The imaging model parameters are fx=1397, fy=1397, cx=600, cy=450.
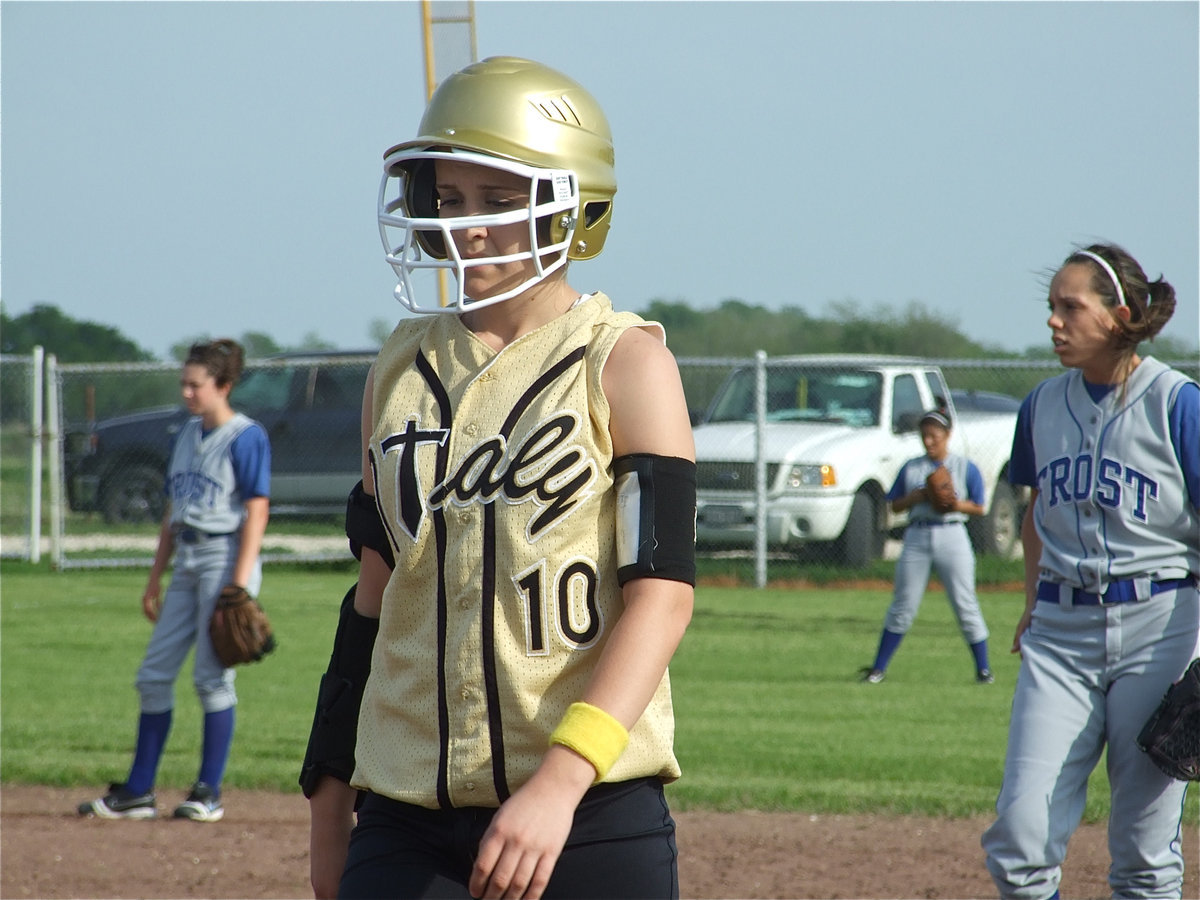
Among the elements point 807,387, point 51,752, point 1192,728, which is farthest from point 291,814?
point 807,387

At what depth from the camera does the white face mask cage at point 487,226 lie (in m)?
2.08

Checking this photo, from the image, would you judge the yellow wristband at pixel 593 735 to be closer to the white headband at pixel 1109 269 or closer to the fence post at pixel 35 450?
the white headband at pixel 1109 269

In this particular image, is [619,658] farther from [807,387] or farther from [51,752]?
[807,387]

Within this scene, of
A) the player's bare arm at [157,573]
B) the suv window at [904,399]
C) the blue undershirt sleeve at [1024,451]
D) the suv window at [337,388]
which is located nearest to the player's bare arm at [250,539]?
the player's bare arm at [157,573]

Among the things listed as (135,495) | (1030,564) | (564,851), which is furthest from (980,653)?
(135,495)

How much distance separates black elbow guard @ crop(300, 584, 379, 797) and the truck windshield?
1338 cm

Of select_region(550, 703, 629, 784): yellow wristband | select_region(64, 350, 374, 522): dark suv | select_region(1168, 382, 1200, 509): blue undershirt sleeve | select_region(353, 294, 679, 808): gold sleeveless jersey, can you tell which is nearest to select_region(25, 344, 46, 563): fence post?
select_region(64, 350, 374, 522): dark suv

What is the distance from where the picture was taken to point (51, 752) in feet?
24.4

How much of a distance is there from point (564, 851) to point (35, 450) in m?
15.2

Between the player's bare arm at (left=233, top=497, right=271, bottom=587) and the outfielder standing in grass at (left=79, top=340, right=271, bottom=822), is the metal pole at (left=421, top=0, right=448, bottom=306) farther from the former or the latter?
the player's bare arm at (left=233, top=497, right=271, bottom=587)

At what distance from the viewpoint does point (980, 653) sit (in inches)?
371

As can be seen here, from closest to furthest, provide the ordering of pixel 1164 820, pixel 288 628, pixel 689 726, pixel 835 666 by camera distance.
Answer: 1. pixel 1164 820
2. pixel 689 726
3. pixel 835 666
4. pixel 288 628

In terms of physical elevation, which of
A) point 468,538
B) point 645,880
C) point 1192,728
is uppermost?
point 468,538

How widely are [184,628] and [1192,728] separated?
442 cm
